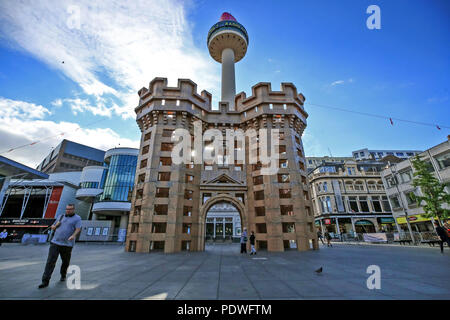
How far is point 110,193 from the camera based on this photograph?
169 feet

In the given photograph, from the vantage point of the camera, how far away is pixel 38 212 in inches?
2021

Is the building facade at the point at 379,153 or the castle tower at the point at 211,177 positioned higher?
the building facade at the point at 379,153

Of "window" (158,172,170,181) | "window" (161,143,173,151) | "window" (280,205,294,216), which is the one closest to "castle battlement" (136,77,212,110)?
"window" (161,143,173,151)

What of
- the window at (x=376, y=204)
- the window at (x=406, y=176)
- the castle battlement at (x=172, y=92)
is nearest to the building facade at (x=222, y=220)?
the castle battlement at (x=172, y=92)

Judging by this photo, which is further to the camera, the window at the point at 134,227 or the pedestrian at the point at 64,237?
the window at the point at 134,227

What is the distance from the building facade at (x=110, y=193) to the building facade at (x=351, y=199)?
50087mm

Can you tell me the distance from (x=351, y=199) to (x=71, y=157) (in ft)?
320

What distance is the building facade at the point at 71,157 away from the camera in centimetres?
7475

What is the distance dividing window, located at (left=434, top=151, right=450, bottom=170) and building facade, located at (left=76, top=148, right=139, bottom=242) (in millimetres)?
59346

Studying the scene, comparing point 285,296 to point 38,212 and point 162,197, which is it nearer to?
point 162,197

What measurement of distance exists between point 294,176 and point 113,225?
163ft

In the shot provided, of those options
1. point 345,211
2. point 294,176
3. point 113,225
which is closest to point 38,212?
point 113,225

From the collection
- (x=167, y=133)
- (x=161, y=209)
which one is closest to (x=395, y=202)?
(x=161, y=209)

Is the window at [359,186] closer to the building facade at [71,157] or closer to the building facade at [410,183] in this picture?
the building facade at [410,183]
